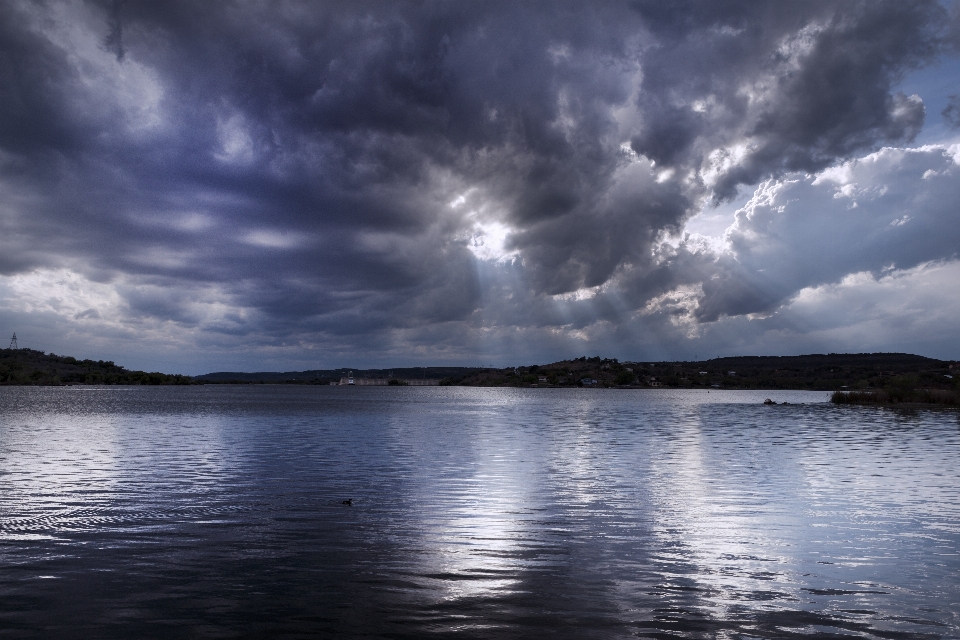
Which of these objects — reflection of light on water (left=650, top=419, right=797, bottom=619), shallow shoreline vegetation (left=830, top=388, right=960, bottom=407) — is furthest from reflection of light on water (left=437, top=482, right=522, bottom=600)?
shallow shoreline vegetation (left=830, top=388, right=960, bottom=407)

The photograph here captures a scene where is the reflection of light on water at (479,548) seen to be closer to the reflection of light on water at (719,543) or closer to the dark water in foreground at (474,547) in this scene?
the dark water in foreground at (474,547)

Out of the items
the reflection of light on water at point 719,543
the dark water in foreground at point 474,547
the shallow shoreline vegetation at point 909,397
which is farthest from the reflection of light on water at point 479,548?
the shallow shoreline vegetation at point 909,397

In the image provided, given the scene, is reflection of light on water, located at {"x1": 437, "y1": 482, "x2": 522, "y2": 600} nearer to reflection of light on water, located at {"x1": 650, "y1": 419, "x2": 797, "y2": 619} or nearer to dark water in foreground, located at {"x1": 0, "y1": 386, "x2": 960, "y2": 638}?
dark water in foreground, located at {"x1": 0, "y1": 386, "x2": 960, "y2": 638}

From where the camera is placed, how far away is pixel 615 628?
40.0ft

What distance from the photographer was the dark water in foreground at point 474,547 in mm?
12680

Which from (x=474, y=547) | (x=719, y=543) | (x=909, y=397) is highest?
(x=909, y=397)

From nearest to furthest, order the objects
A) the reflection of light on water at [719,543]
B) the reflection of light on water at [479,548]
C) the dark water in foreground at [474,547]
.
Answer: the dark water in foreground at [474,547]
the reflection of light on water at [719,543]
the reflection of light on water at [479,548]

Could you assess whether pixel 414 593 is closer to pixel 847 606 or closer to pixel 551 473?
A: pixel 847 606

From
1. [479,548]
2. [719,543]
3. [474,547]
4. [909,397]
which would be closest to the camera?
[479,548]

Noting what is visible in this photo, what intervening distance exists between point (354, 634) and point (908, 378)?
129974mm

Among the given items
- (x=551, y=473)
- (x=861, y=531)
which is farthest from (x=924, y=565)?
(x=551, y=473)

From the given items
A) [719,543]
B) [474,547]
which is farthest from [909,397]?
[474,547]

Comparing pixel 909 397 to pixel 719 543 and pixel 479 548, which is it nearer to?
pixel 719 543

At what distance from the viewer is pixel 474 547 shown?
18359 millimetres
